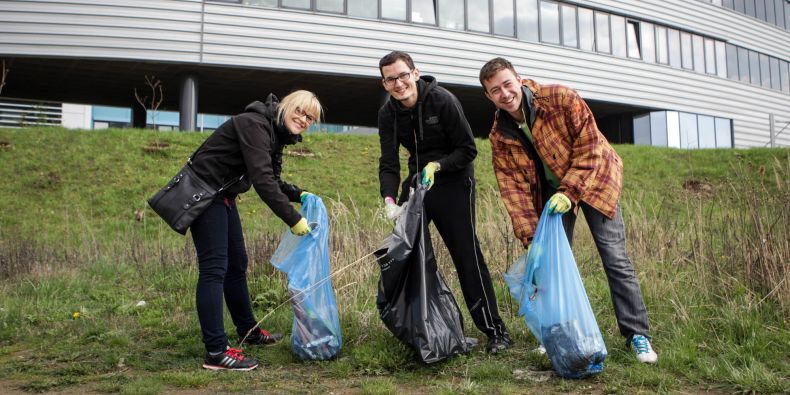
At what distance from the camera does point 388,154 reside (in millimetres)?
3631

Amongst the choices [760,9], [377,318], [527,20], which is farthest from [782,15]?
[377,318]

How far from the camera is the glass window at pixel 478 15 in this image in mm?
15508

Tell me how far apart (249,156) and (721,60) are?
21586mm

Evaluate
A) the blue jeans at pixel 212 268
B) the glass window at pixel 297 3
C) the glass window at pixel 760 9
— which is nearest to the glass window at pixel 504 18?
the glass window at pixel 297 3

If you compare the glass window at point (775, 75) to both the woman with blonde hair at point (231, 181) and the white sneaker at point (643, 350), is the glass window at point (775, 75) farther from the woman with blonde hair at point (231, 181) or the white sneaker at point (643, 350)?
the woman with blonde hair at point (231, 181)

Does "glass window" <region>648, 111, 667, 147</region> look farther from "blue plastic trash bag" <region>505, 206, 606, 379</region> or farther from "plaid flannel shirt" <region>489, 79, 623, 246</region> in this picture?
"blue plastic trash bag" <region>505, 206, 606, 379</region>

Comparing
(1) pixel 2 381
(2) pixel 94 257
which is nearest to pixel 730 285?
(1) pixel 2 381

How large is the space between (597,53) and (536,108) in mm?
15184

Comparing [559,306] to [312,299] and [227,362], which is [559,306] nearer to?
[312,299]

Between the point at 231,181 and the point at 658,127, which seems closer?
the point at 231,181

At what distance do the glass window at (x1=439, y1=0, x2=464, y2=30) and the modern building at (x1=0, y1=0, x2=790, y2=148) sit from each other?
32 mm

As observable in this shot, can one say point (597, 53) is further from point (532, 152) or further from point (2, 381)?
point (2, 381)

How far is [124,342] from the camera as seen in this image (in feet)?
12.8

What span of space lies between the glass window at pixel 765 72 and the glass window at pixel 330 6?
16820mm
